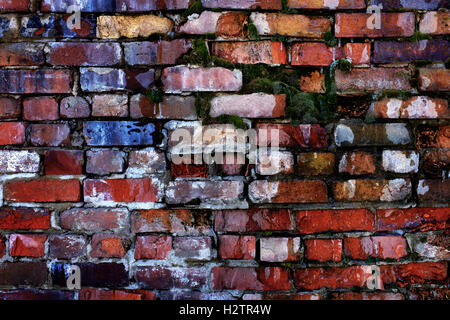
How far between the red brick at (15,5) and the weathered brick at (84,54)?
5.7 inches

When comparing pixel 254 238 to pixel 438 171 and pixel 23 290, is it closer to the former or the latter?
pixel 438 171

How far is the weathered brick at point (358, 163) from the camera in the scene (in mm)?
837

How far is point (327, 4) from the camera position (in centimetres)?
83

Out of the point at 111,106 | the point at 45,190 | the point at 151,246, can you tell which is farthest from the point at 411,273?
the point at 45,190

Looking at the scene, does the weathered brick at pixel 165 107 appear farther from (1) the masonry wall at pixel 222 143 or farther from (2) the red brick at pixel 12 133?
(2) the red brick at pixel 12 133

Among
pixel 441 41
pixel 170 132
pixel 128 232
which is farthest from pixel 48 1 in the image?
pixel 441 41

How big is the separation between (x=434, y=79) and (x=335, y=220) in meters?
0.53

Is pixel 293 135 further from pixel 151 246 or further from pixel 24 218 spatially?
pixel 24 218

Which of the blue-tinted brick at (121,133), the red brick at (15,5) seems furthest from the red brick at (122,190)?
the red brick at (15,5)

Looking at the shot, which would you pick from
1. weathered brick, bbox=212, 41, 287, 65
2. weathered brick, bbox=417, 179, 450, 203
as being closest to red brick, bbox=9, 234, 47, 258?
weathered brick, bbox=212, 41, 287, 65

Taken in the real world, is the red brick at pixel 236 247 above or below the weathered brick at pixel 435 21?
below

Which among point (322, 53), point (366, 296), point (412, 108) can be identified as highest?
point (322, 53)

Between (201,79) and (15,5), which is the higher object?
(15,5)

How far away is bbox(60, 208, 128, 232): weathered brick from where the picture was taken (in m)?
0.84
